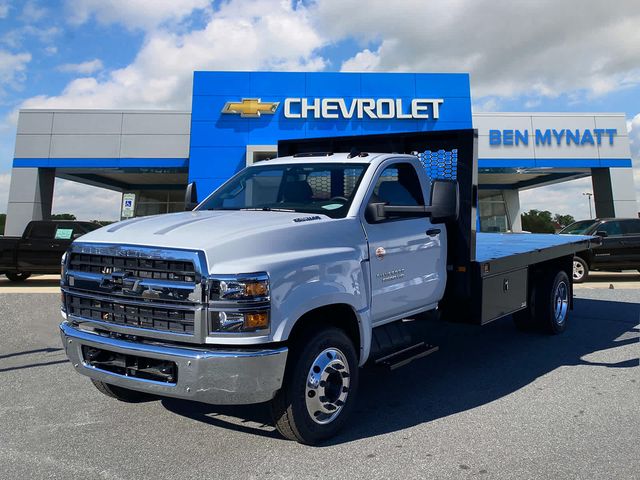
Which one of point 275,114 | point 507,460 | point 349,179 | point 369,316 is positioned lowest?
point 507,460

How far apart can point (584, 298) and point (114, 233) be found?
33.7 feet

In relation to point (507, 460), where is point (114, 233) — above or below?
above

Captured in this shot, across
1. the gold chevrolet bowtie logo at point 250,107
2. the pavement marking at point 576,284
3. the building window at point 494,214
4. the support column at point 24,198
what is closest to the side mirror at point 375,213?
the pavement marking at point 576,284

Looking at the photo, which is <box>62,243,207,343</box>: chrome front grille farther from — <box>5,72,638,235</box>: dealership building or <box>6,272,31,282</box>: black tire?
<box>5,72,638,235</box>: dealership building

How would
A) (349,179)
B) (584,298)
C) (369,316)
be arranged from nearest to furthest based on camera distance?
(369,316)
(349,179)
(584,298)

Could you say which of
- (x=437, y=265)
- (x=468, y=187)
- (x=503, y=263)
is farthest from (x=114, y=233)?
(x=503, y=263)

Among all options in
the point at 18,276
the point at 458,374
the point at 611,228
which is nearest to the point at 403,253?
the point at 458,374

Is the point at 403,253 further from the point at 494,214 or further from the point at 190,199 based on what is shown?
the point at 494,214

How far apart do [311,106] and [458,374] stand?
17.9 metres

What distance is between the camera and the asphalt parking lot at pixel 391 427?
330 centimetres

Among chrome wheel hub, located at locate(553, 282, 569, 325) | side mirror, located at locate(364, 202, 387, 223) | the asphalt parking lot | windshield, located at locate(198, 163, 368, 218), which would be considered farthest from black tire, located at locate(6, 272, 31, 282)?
chrome wheel hub, located at locate(553, 282, 569, 325)

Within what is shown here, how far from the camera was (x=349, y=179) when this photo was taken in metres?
4.38

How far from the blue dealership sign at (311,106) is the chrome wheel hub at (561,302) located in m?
14.8

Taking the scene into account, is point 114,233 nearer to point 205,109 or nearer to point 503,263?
point 503,263
